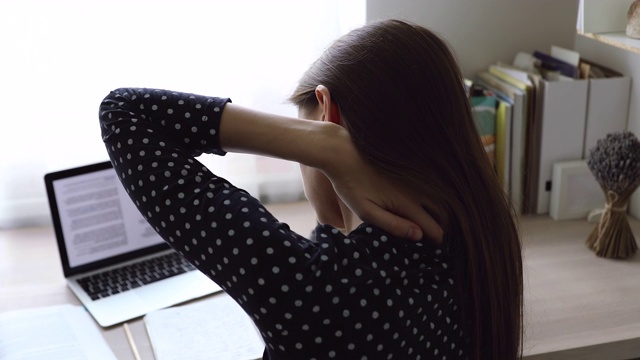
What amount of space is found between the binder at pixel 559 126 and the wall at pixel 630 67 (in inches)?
4.1

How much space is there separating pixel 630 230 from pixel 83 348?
3.44 feet

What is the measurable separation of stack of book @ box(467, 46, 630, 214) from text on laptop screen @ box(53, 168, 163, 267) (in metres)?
0.75

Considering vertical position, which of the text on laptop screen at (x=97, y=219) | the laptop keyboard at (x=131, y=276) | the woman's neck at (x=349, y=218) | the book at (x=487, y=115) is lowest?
the laptop keyboard at (x=131, y=276)

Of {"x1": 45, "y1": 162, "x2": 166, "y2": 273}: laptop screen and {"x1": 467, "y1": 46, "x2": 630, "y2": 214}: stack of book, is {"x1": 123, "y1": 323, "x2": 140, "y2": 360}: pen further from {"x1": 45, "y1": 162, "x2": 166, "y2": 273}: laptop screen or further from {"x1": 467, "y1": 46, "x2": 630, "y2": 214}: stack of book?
{"x1": 467, "y1": 46, "x2": 630, "y2": 214}: stack of book

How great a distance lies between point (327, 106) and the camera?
35.7 inches

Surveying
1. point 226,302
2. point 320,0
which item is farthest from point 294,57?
point 226,302

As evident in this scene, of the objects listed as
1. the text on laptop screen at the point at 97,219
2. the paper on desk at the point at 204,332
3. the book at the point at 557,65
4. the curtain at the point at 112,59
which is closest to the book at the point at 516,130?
the book at the point at 557,65

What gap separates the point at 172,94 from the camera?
0.96m

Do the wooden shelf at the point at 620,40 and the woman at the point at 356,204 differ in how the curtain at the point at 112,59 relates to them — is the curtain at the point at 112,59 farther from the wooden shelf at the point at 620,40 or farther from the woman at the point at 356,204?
the woman at the point at 356,204

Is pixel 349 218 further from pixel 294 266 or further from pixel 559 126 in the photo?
pixel 559 126

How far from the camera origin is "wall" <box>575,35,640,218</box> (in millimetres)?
1674

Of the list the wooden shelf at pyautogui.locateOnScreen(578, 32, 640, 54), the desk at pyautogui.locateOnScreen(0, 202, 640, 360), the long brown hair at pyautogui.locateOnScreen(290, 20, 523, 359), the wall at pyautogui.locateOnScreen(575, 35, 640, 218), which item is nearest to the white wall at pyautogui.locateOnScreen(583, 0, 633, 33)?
the wooden shelf at pyautogui.locateOnScreen(578, 32, 640, 54)

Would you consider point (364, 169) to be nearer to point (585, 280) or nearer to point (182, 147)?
point (182, 147)

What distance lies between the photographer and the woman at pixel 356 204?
808 millimetres
